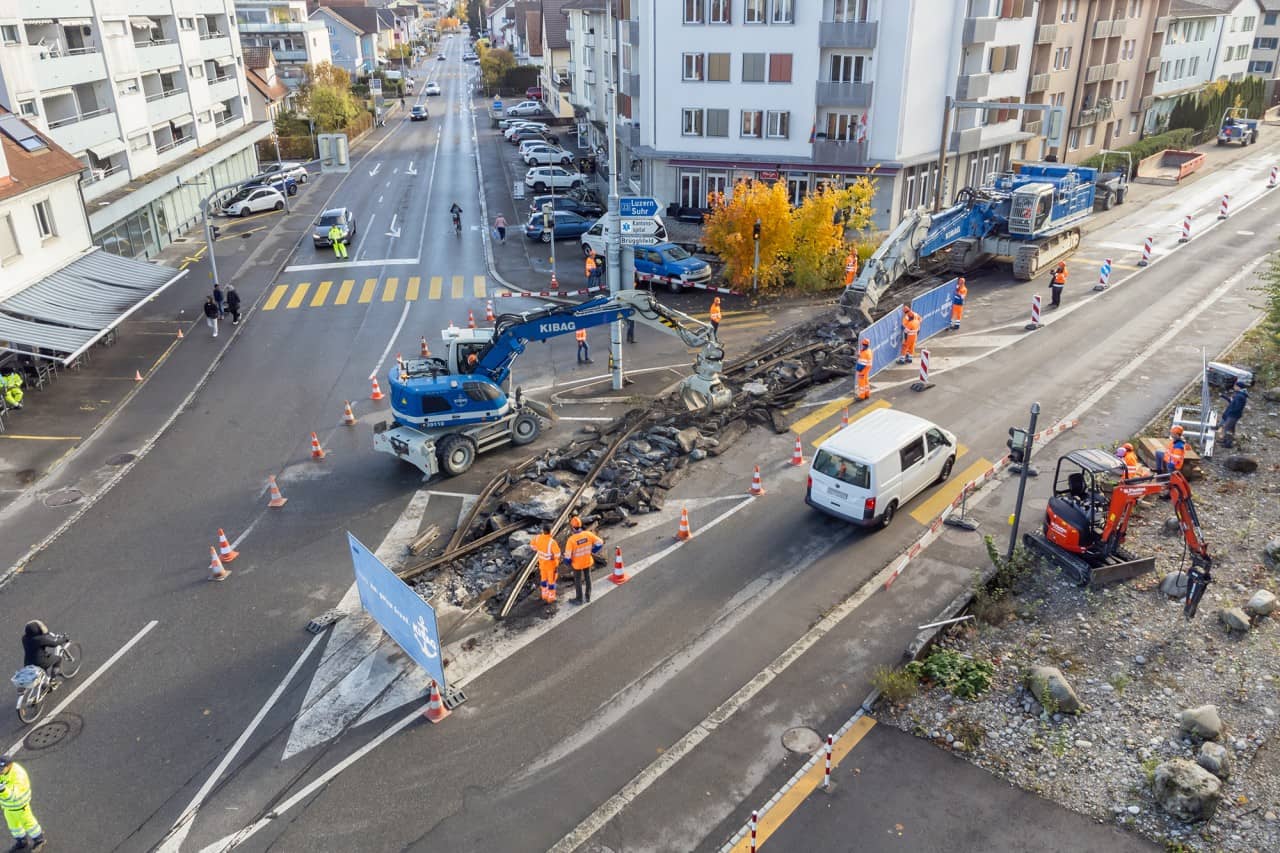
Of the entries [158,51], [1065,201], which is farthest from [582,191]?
[1065,201]

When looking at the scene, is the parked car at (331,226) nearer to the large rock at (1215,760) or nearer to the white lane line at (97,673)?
the white lane line at (97,673)

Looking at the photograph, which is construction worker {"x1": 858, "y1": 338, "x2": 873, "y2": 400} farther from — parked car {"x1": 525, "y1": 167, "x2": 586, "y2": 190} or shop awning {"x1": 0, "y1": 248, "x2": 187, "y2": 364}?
parked car {"x1": 525, "y1": 167, "x2": 586, "y2": 190}

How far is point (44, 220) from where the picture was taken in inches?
1154

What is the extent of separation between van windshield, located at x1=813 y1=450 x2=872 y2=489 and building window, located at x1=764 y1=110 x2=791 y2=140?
2904cm

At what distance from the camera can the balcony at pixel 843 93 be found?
41281 mm

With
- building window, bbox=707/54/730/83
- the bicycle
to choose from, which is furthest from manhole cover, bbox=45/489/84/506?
building window, bbox=707/54/730/83

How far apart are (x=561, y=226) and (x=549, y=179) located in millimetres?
10718

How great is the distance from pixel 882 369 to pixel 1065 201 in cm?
1478

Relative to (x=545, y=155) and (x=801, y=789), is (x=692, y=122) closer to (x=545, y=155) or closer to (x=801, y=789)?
(x=545, y=155)

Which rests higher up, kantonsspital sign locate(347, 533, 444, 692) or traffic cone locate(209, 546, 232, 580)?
kantonsspital sign locate(347, 533, 444, 692)

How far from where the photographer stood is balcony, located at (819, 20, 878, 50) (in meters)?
40.1

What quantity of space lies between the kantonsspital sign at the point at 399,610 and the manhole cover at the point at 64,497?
10.00m

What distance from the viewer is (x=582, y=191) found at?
52.8m

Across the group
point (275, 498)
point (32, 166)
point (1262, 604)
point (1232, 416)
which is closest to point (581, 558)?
point (275, 498)
